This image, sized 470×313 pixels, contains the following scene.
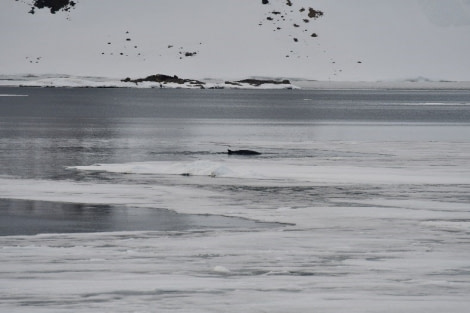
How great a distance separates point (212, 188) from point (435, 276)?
775 centimetres

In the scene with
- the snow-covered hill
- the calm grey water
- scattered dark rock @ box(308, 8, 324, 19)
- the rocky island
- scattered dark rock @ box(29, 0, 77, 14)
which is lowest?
the rocky island

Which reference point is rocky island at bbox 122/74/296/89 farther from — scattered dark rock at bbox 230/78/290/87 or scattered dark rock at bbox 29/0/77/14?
scattered dark rock at bbox 29/0/77/14

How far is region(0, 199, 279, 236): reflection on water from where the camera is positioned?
12180 millimetres

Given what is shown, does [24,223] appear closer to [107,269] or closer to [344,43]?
[107,269]

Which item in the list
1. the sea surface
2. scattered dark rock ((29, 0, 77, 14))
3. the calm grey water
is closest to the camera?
the sea surface

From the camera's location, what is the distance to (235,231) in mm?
11922

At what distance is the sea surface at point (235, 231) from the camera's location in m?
8.35

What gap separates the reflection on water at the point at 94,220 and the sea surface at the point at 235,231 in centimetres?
2

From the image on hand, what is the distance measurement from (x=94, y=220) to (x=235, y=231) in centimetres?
186

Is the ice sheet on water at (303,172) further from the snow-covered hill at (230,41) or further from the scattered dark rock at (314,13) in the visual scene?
the scattered dark rock at (314,13)

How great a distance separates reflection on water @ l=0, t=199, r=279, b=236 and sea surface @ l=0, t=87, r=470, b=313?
2 cm

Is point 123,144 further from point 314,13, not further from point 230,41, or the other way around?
point 314,13

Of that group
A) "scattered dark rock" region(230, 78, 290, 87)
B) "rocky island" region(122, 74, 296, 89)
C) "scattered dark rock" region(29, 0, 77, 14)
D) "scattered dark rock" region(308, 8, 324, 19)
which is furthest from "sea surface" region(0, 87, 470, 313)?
"scattered dark rock" region(29, 0, 77, 14)

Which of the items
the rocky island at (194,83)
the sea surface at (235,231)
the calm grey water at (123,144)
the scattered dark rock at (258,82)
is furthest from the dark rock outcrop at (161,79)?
the sea surface at (235,231)
